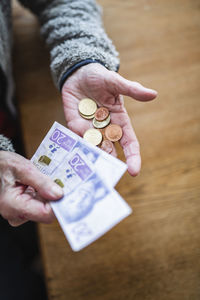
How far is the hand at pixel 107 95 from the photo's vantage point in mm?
584

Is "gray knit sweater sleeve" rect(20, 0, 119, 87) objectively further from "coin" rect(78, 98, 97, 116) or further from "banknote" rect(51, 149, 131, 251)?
"banknote" rect(51, 149, 131, 251)

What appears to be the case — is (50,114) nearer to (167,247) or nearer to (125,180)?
(125,180)

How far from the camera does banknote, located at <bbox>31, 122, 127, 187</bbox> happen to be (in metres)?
0.56

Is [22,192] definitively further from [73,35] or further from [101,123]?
[73,35]

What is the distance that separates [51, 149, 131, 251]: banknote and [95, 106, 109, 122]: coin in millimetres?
138

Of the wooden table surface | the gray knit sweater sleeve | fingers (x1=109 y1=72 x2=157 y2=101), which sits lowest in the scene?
the wooden table surface

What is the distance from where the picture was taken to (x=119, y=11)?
3.00ft

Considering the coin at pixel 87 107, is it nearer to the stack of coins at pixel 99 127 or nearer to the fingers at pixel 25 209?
the stack of coins at pixel 99 127

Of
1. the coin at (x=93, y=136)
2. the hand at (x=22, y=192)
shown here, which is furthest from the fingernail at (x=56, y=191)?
the coin at (x=93, y=136)

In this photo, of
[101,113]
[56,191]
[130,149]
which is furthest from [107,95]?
[56,191]

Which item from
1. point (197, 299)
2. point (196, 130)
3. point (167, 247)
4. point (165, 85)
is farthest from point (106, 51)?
point (197, 299)

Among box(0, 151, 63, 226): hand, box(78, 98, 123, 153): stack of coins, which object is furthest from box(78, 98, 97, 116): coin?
box(0, 151, 63, 226): hand

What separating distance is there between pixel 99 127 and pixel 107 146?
0.21 feet

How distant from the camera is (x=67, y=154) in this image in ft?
2.01
